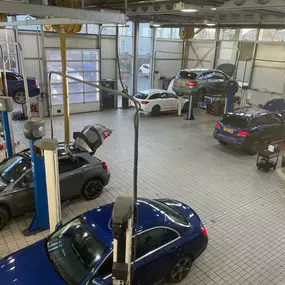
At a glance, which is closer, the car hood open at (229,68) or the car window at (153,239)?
the car window at (153,239)

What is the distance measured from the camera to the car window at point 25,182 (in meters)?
5.86

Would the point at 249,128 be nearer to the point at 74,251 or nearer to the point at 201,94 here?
the point at 201,94

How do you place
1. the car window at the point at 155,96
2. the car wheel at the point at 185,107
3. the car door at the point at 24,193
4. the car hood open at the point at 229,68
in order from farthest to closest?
the car hood open at the point at 229,68 < the car wheel at the point at 185,107 < the car window at the point at 155,96 < the car door at the point at 24,193

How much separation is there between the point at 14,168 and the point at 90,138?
2067mm

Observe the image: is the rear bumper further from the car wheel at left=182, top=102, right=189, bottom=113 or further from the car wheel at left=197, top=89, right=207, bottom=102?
the car wheel at left=182, top=102, right=189, bottom=113

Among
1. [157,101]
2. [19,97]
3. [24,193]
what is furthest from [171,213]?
[19,97]

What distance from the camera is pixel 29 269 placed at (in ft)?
12.3

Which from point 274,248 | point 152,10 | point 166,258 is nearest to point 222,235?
point 274,248

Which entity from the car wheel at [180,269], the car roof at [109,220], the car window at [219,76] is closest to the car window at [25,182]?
the car roof at [109,220]

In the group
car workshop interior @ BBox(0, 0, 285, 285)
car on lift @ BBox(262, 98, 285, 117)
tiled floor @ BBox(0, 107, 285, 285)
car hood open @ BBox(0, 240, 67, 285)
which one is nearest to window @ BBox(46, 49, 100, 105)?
car workshop interior @ BBox(0, 0, 285, 285)

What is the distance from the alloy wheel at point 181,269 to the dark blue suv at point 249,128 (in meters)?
6.43

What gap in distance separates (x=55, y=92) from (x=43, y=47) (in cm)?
230

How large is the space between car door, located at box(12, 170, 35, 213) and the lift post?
1.19 meters

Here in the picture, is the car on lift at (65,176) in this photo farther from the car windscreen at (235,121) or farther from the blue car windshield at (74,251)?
the car windscreen at (235,121)
